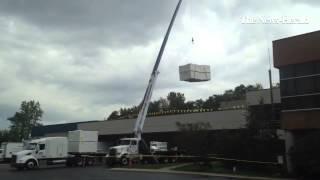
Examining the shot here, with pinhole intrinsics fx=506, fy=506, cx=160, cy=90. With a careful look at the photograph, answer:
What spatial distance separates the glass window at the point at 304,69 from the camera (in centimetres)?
3064

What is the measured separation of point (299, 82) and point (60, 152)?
1150 inches

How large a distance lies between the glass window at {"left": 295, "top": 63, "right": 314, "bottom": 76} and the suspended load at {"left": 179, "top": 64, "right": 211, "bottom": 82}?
1568 centimetres

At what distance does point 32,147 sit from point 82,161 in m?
5.91

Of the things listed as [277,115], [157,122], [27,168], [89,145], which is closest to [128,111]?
[157,122]

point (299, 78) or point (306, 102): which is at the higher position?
point (299, 78)

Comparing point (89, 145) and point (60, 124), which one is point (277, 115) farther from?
point (60, 124)

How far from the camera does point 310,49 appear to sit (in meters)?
30.6

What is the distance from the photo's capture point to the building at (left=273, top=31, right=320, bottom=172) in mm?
30266

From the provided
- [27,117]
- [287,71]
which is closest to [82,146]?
[287,71]

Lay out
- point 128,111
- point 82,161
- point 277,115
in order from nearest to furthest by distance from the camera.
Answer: point 277,115 → point 82,161 → point 128,111

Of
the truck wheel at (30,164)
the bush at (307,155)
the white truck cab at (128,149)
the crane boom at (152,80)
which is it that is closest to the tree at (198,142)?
the crane boom at (152,80)

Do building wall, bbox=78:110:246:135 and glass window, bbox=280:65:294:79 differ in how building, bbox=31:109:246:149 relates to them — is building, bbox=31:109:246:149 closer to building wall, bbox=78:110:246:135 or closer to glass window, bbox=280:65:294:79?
building wall, bbox=78:110:246:135

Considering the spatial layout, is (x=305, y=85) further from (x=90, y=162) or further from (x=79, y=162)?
(x=90, y=162)

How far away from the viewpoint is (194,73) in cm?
4644
